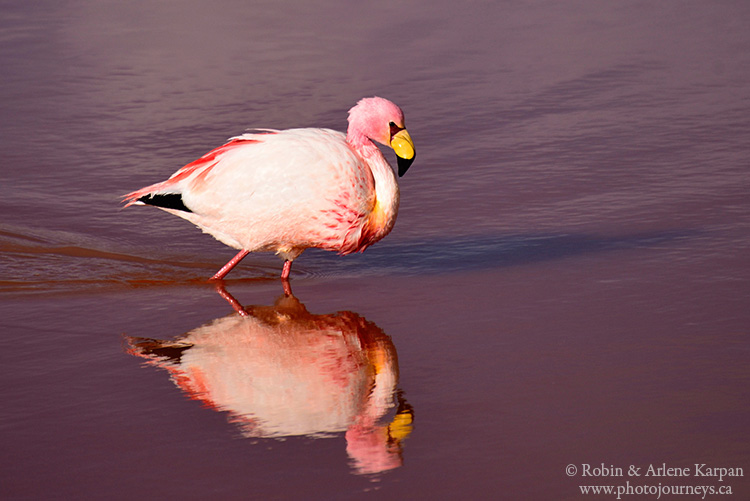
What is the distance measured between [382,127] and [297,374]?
2101 millimetres

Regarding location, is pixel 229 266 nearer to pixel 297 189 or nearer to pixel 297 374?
pixel 297 189

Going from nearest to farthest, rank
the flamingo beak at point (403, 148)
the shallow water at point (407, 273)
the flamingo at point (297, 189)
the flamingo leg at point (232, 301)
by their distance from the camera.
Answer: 1. the shallow water at point (407, 273)
2. the flamingo leg at point (232, 301)
3. the flamingo at point (297, 189)
4. the flamingo beak at point (403, 148)

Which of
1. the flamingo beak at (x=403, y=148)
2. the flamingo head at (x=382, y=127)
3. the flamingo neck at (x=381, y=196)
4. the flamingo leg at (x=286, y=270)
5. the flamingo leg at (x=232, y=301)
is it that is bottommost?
the flamingo leg at (x=232, y=301)

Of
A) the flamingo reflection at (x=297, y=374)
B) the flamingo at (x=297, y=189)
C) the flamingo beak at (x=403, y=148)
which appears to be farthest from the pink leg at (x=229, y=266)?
the flamingo beak at (x=403, y=148)

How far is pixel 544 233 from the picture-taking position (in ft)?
24.5

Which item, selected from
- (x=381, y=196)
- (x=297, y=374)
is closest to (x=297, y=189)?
(x=381, y=196)

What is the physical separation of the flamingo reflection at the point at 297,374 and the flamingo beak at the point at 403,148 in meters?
1.10

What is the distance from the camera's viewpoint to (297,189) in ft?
21.0

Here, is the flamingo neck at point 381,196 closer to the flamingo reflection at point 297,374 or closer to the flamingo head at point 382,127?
the flamingo head at point 382,127

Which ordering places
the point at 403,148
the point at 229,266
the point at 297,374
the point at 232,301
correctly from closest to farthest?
the point at 297,374
the point at 232,301
the point at 403,148
the point at 229,266

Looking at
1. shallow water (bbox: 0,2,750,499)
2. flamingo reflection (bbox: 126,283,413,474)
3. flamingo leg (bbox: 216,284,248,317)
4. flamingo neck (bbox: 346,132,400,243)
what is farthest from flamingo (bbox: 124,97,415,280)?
flamingo reflection (bbox: 126,283,413,474)

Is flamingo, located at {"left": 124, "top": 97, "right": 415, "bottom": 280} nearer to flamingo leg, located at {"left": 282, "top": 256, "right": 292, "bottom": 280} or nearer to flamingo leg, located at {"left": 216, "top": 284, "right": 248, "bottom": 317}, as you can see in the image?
flamingo leg, located at {"left": 282, "top": 256, "right": 292, "bottom": 280}

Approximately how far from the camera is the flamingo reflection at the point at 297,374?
4489 millimetres

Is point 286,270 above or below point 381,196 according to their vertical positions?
below
